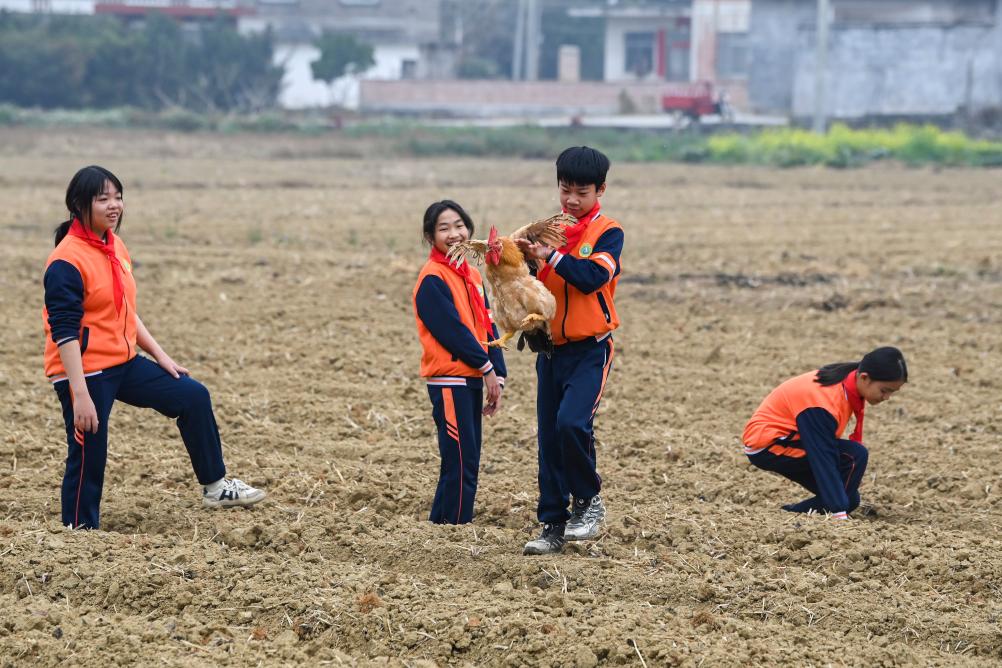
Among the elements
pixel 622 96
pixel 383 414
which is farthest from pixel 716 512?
pixel 622 96

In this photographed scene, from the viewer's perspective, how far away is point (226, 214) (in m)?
18.2

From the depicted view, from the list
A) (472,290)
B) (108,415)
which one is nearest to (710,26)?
(472,290)

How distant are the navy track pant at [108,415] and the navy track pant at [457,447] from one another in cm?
112

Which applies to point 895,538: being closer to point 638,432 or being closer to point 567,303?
point 567,303

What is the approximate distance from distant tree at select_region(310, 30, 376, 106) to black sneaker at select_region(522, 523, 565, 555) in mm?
42952

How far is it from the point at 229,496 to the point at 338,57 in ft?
142

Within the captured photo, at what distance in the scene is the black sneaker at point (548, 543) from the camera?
568 cm

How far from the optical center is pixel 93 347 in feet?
18.7

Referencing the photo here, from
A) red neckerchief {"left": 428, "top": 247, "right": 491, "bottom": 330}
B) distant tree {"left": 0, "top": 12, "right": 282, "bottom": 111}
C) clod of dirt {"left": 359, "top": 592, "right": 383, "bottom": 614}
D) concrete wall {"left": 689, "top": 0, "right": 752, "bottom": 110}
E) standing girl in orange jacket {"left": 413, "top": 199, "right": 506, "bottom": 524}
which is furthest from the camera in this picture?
concrete wall {"left": 689, "top": 0, "right": 752, "bottom": 110}

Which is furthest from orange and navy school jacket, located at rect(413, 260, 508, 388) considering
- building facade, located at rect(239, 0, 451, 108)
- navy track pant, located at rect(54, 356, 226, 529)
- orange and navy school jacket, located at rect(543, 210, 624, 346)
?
building facade, located at rect(239, 0, 451, 108)

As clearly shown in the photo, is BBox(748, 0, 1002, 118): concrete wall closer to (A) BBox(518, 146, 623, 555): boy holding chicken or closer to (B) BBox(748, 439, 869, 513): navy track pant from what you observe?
(B) BBox(748, 439, 869, 513): navy track pant

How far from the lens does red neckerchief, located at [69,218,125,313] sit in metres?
5.70

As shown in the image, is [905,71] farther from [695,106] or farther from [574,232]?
[574,232]

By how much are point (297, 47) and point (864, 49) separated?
2187 cm
